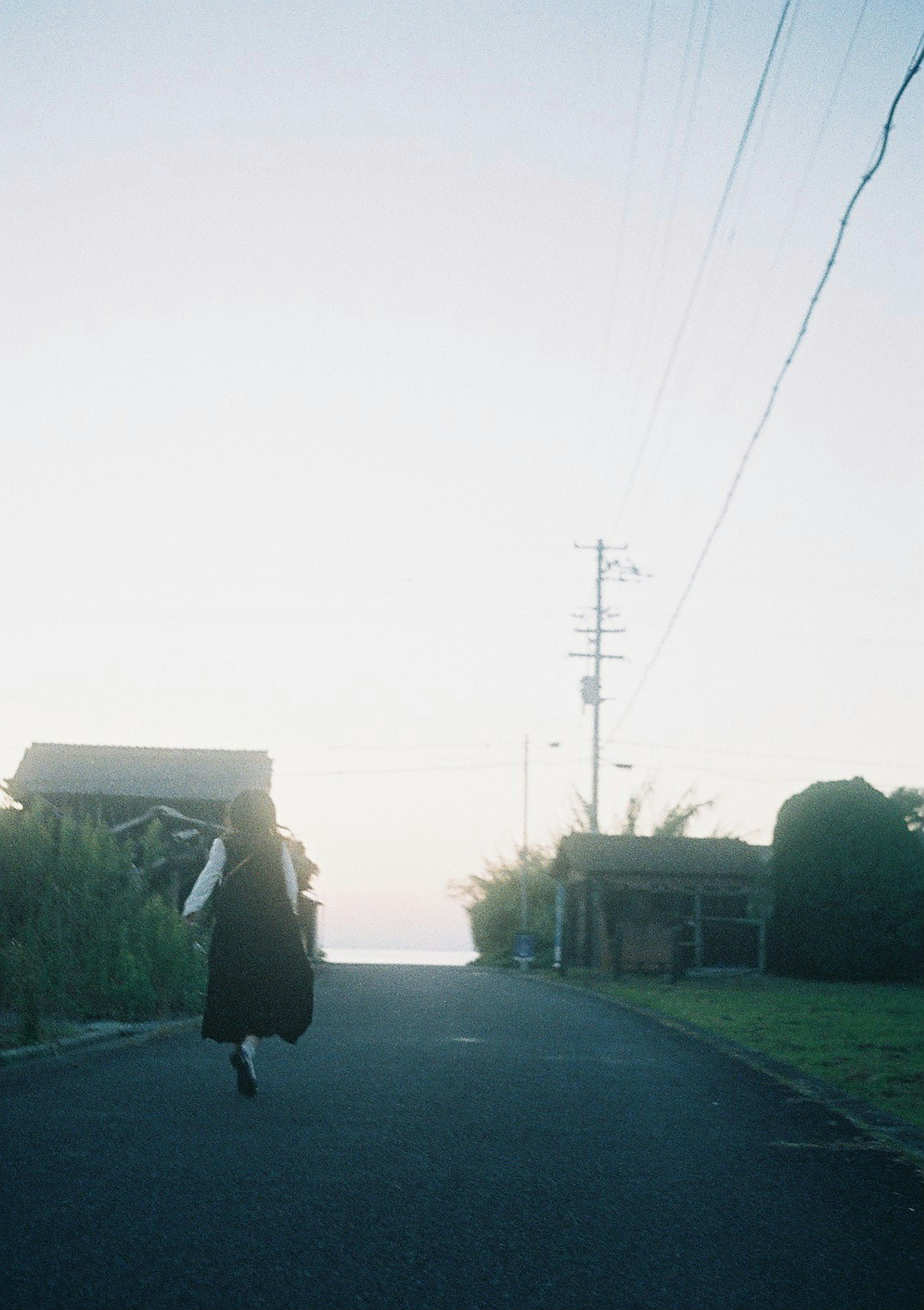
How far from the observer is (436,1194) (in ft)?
17.0

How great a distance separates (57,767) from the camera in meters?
44.9

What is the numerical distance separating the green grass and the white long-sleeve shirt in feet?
13.7

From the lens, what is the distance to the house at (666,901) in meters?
35.1

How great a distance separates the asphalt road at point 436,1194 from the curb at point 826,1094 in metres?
0.19

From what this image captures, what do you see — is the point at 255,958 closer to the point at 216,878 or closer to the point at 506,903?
the point at 216,878

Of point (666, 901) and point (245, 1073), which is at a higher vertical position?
point (666, 901)

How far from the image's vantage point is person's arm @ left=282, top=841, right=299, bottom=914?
8.66 m

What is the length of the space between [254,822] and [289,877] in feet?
1.59

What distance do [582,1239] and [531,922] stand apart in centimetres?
4494

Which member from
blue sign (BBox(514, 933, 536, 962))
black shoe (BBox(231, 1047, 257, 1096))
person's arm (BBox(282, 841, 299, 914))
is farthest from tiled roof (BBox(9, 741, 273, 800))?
black shoe (BBox(231, 1047, 257, 1096))

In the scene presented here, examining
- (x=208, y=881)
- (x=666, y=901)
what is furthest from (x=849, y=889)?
(x=208, y=881)

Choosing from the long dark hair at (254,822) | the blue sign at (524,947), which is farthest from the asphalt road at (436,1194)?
the blue sign at (524,947)

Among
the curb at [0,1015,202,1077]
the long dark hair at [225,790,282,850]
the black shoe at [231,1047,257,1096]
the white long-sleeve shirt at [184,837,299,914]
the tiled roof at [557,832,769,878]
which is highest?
the tiled roof at [557,832,769,878]

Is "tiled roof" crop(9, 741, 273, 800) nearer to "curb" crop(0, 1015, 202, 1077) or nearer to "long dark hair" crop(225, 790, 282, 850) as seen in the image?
"curb" crop(0, 1015, 202, 1077)
